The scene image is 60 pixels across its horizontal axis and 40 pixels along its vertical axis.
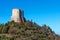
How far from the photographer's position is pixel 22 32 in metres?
63.6

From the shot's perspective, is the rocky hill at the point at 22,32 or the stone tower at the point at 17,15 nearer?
the rocky hill at the point at 22,32

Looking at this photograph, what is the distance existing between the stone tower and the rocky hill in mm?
1114

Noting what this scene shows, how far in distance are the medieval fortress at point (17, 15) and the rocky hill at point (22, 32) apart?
1.12 metres

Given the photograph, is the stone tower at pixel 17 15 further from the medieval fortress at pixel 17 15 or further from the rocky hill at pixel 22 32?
the rocky hill at pixel 22 32

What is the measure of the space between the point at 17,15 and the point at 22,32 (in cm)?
662

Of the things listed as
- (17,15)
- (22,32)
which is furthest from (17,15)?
(22,32)

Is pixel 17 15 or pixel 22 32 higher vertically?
pixel 17 15

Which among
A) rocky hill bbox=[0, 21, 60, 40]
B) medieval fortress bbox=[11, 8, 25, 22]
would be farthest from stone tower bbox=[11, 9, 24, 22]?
rocky hill bbox=[0, 21, 60, 40]

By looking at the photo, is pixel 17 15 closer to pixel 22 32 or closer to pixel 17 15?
pixel 17 15

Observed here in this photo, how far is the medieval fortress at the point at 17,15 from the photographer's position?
67688mm

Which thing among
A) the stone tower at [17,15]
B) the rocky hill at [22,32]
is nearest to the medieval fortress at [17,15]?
the stone tower at [17,15]

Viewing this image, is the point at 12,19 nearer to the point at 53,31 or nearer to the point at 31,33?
the point at 31,33

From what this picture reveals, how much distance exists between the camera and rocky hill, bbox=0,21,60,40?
194 ft

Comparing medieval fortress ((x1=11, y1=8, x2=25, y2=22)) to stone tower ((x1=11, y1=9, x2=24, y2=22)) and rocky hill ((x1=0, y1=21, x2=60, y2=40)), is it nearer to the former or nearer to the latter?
stone tower ((x1=11, y1=9, x2=24, y2=22))
